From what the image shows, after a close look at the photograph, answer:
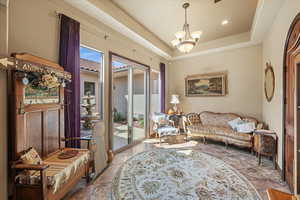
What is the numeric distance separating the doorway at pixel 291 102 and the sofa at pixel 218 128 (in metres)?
1.18

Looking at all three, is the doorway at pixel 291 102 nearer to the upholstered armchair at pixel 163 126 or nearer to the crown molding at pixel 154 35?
the crown molding at pixel 154 35

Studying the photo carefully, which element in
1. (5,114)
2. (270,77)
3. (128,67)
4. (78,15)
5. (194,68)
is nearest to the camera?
(5,114)

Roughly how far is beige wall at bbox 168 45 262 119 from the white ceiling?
0.81 m

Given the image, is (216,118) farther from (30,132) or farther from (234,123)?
(30,132)

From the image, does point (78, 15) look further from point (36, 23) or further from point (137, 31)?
point (137, 31)

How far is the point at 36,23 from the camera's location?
2.00 metres

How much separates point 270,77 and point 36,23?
15.8 ft

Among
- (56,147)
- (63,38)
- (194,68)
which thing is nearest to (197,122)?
(194,68)

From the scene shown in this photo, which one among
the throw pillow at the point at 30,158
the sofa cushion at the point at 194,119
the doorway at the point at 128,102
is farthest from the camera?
the sofa cushion at the point at 194,119

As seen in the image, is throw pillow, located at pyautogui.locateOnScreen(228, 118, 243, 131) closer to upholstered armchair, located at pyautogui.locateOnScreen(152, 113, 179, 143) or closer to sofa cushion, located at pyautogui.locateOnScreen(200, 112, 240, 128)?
sofa cushion, located at pyautogui.locateOnScreen(200, 112, 240, 128)

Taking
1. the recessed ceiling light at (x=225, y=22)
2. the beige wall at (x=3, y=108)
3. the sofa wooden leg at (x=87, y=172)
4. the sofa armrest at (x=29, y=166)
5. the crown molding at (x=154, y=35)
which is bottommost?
the sofa wooden leg at (x=87, y=172)

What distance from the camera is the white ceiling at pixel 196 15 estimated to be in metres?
2.86

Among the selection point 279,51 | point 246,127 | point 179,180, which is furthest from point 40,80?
point 246,127

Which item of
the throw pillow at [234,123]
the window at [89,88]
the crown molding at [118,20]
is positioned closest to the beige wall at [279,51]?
the throw pillow at [234,123]
